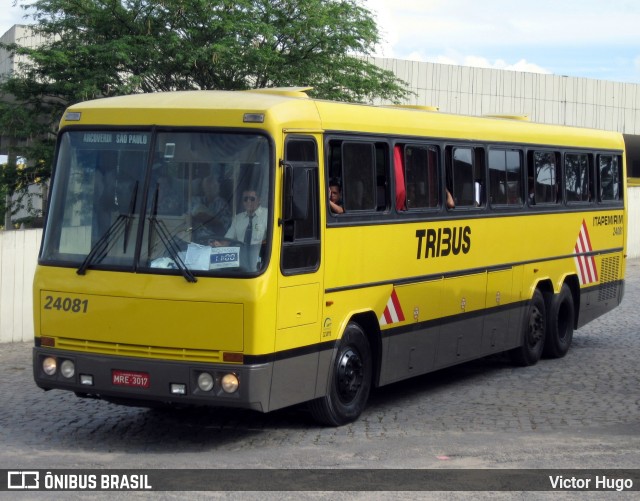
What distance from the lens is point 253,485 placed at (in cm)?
822

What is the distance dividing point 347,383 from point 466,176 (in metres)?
3.62

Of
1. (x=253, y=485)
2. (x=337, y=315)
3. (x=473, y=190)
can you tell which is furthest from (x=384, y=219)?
(x=253, y=485)

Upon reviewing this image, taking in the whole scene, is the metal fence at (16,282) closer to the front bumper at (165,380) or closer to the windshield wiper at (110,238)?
the front bumper at (165,380)

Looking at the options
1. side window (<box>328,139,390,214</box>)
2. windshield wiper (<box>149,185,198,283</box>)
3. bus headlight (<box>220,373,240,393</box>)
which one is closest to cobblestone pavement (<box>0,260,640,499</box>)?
bus headlight (<box>220,373,240,393</box>)

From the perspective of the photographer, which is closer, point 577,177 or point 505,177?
point 505,177

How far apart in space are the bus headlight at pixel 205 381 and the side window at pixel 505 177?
18.8 ft

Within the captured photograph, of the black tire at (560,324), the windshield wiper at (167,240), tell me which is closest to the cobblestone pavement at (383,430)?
the black tire at (560,324)

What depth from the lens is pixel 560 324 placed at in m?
16.4

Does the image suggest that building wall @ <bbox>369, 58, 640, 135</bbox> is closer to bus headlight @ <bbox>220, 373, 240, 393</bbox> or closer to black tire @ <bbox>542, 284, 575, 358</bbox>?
black tire @ <bbox>542, 284, 575, 358</bbox>

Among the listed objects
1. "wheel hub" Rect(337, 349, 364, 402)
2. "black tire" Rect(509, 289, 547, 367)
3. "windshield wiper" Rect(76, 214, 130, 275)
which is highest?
"windshield wiper" Rect(76, 214, 130, 275)

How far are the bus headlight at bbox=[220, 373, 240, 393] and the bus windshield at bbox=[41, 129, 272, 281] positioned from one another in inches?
32.5

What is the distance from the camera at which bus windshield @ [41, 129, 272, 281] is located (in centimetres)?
959

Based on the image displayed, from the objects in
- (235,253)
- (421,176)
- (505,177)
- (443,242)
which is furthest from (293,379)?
(505,177)

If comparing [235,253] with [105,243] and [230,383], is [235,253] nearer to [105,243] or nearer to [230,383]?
[230,383]
